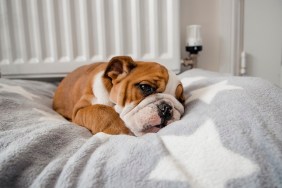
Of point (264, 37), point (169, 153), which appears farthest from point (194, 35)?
point (169, 153)

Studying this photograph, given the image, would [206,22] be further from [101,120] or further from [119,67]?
[101,120]

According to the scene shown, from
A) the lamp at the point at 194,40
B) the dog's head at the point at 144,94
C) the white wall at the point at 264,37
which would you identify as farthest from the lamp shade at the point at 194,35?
the dog's head at the point at 144,94

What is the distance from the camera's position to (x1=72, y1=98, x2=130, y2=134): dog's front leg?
0.83 metres

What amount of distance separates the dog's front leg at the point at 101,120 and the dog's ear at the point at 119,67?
10 centimetres

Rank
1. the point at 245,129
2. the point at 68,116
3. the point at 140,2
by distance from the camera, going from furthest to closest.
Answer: the point at 140,2 < the point at 68,116 < the point at 245,129

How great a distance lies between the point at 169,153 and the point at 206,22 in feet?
3.93

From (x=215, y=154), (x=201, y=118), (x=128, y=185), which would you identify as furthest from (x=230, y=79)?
(x=128, y=185)

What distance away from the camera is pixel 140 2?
150 centimetres

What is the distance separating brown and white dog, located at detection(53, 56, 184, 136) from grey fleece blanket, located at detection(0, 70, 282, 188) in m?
0.09

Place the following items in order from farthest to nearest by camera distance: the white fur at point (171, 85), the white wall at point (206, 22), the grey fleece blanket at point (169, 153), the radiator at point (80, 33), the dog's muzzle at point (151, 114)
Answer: the white wall at point (206, 22), the radiator at point (80, 33), the white fur at point (171, 85), the dog's muzzle at point (151, 114), the grey fleece blanket at point (169, 153)

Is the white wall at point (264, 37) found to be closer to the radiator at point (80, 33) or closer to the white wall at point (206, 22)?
the white wall at point (206, 22)

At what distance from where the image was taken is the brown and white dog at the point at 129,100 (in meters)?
0.81

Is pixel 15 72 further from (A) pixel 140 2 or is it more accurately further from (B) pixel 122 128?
(B) pixel 122 128

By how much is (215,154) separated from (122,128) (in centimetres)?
33
